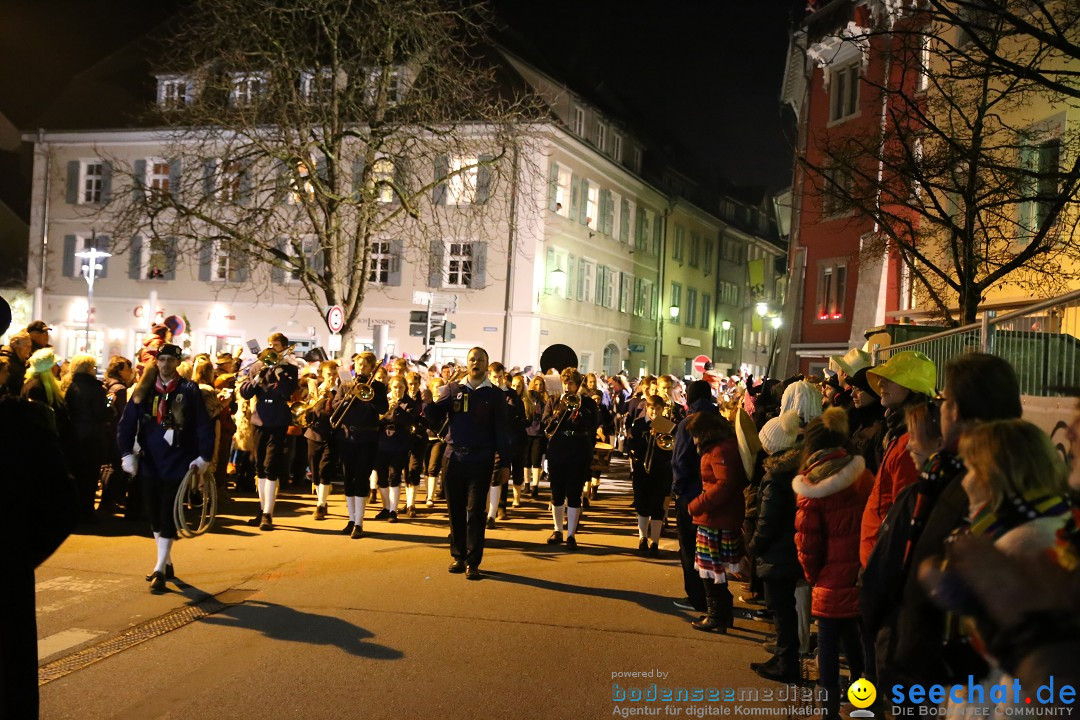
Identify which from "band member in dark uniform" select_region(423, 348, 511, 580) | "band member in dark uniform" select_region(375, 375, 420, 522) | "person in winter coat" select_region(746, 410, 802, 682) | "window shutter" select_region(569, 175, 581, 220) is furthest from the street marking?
"window shutter" select_region(569, 175, 581, 220)

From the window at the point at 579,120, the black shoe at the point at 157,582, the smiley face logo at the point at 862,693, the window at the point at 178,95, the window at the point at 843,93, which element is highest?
the window at the point at 579,120

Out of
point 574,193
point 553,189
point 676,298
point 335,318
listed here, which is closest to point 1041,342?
point 335,318

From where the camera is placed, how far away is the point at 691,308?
194 feet

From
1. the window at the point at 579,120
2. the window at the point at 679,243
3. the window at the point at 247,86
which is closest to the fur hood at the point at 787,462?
the window at the point at 247,86

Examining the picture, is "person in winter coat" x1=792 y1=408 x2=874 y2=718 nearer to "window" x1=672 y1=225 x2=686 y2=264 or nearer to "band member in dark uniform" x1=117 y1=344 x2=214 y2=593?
"band member in dark uniform" x1=117 y1=344 x2=214 y2=593

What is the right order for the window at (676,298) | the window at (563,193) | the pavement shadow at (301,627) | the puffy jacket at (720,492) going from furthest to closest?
1. the window at (676,298)
2. the window at (563,193)
3. the puffy jacket at (720,492)
4. the pavement shadow at (301,627)

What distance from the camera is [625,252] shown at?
48625 millimetres

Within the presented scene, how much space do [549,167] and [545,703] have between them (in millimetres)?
34993

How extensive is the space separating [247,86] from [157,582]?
1764cm

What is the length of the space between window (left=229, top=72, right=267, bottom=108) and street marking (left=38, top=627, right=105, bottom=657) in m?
18.4

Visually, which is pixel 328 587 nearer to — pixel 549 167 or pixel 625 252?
pixel 549 167

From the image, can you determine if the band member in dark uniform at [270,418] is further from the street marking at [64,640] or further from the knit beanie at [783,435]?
the knit beanie at [783,435]

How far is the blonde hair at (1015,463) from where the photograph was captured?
275cm

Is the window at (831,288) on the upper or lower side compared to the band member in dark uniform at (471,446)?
upper
